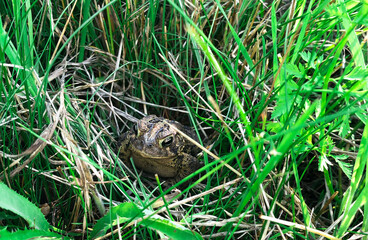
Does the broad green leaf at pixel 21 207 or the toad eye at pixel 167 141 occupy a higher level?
the broad green leaf at pixel 21 207

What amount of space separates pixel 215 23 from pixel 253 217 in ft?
5.11

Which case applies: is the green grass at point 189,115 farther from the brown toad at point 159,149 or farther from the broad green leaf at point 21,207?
the brown toad at point 159,149

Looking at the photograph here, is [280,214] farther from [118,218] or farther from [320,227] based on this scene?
[118,218]

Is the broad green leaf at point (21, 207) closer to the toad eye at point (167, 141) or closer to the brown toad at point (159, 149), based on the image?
the brown toad at point (159, 149)

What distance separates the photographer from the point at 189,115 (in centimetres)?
292

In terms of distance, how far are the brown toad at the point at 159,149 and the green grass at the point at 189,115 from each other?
0.14 m

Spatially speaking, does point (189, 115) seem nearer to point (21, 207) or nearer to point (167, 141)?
point (167, 141)

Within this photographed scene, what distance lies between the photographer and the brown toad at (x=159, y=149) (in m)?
2.81

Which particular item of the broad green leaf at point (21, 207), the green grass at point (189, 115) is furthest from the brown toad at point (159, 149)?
the broad green leaf at point (21, 207)

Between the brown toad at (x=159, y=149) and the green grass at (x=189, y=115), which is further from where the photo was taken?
the brown toad at (x=159, y=149)

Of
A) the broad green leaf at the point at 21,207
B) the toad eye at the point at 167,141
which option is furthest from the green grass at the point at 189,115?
the toad eye at the point at 167,141

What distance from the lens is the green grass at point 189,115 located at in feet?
6.63

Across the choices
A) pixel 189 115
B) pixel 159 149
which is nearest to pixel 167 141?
pixel 159 149

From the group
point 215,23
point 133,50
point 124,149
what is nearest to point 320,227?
point 124,149
